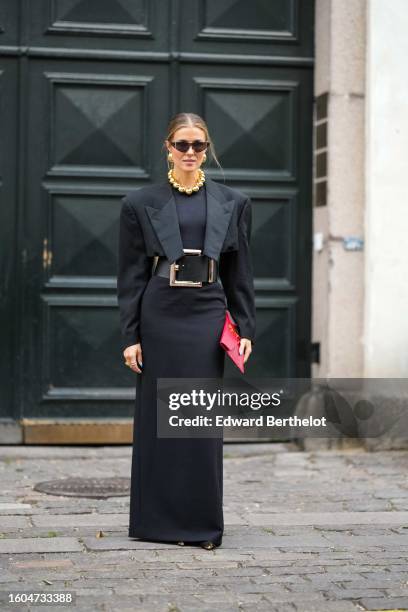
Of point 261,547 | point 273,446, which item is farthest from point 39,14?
point 261,547

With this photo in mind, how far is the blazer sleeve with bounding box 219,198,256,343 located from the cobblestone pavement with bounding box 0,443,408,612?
1.05 meters

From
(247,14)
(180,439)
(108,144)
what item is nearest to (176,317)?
(180,439)

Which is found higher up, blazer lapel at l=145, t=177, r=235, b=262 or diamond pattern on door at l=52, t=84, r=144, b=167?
diamond pattern on door at l=52, t=84, r=144, b=167

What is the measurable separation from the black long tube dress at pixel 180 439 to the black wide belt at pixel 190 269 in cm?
3

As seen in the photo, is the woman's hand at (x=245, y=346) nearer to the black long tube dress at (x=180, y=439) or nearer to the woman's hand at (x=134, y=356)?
the black long tube dress at (x=180, y=439)

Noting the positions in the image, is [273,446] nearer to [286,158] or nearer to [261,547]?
[286,158]

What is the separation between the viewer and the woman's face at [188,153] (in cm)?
644

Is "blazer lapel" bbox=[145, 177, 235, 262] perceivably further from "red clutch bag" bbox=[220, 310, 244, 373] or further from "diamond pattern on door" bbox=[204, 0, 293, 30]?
"diamond pattern on door" bbox=[204, 0, 293, 30]

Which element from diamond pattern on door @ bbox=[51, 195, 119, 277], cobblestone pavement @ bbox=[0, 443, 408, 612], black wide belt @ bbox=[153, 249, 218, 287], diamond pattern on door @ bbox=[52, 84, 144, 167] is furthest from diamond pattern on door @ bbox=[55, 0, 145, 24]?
black wide belt @ bbox=[153, 249, 218, 287]

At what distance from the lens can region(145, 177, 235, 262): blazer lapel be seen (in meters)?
6.47

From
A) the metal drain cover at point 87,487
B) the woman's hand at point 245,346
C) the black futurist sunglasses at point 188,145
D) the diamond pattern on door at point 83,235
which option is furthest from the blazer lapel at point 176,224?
the diamond pattern on door at point 83,235

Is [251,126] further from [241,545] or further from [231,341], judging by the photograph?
[241,545]

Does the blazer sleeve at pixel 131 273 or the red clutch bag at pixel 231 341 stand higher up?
the blazer sleeve at pixel 131 273

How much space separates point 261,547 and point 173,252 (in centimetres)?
145
